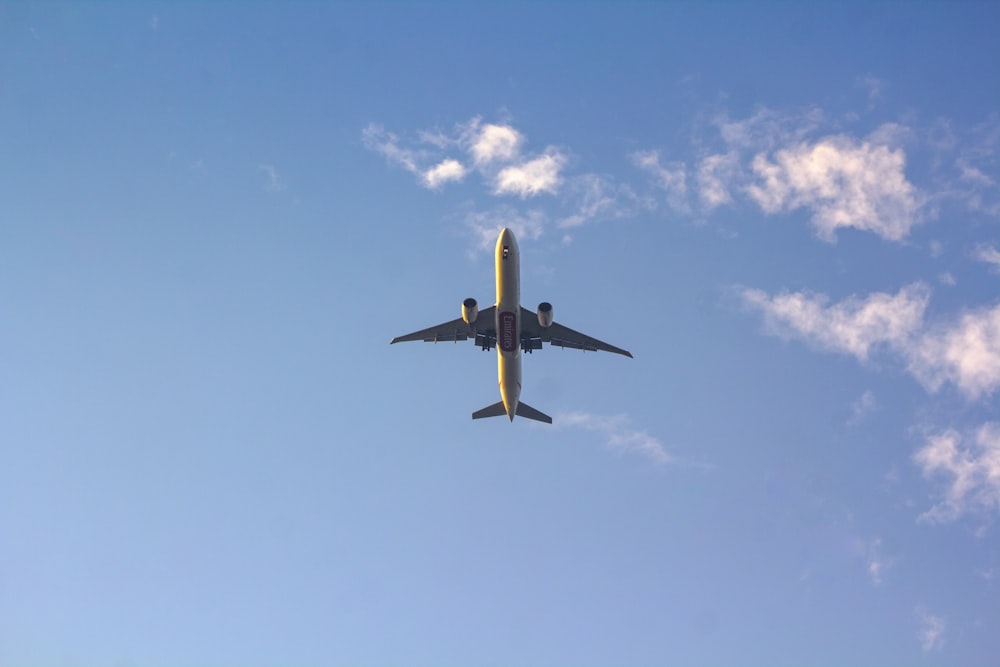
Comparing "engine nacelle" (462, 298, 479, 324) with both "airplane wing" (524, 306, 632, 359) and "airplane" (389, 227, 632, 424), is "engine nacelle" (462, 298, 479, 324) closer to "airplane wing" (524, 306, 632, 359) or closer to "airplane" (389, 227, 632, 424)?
"airplane" (389, 227, 632, 424)

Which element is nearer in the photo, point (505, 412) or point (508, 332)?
point (508, 332)

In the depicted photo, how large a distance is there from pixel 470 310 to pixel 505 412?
41.4 ft

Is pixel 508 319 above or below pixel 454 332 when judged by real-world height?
below

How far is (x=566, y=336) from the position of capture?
7500 centimetres

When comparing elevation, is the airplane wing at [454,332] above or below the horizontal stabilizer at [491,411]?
above

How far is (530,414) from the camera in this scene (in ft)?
251

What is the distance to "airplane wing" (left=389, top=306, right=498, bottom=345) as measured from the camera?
7169 cm

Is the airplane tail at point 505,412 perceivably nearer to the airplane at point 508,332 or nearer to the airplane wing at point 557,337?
the airplane at point 508,332

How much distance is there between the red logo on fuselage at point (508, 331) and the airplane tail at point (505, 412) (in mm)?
9424

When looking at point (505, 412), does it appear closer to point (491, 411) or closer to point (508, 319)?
point (491, 411)

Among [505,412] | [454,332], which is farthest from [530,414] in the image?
[454,332]

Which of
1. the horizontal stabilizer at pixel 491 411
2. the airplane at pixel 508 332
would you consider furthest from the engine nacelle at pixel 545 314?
the horizontal stabilizer at pixel 491 411

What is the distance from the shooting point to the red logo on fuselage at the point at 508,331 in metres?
65.8

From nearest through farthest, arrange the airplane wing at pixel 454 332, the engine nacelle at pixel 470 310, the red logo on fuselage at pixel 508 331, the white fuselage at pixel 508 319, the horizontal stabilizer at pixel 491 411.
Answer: the white fuselage at pixel 508 319
the red logo on fuselage at pixel 508 331
the engine nacelle at pixel 470 310
the airplane wing at pixel 454 332
the horizontal stabilizer at pixel 491 411
